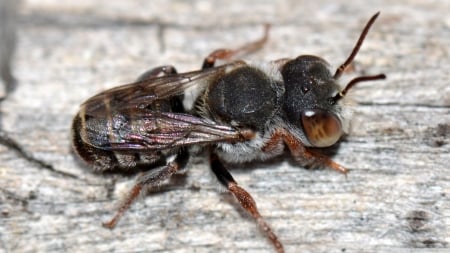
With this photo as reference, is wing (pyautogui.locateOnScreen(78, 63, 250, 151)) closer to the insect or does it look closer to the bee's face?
the insect

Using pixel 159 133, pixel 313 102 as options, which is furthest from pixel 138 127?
pixel 313 102

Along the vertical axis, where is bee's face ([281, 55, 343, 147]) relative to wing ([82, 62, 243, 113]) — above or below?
below

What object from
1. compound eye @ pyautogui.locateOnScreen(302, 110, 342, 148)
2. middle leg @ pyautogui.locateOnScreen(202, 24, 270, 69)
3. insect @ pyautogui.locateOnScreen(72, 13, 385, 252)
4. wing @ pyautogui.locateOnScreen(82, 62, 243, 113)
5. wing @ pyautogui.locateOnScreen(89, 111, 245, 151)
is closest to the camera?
compound eye @ pyautogui.locateOnScreen(302, 110, 342, 148)

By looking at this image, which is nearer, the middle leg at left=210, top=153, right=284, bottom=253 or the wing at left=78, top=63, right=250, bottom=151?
the middle leg at left=210, top=153, right=284, bottom=253

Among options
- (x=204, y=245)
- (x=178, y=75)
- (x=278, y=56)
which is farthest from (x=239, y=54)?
(x=204, y=245)

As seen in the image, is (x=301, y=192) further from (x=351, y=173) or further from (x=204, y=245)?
(x=204, y=245)

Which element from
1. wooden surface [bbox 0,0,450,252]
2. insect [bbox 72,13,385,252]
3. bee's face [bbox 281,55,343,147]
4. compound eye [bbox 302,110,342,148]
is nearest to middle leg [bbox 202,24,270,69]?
wooden surface [bbox 0,0,450,252]

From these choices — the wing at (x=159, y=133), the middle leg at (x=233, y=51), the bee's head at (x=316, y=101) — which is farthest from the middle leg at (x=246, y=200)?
the middle leg at (x=233, y=51)
